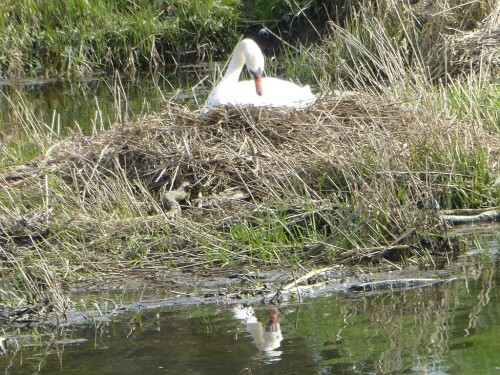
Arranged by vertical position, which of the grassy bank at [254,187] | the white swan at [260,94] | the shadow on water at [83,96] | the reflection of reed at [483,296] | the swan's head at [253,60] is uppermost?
the swan's head at [253,60]

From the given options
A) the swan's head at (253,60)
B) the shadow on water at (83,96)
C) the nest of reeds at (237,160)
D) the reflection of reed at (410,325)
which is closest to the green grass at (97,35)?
the shadow on water at (83,96)

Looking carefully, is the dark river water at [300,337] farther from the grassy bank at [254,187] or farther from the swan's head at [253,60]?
the swan's head at [253,60]

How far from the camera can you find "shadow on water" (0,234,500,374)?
4.54m

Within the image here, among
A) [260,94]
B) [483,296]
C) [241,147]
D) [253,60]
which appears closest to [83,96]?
[253,60]

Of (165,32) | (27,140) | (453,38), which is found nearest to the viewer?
(27,140)

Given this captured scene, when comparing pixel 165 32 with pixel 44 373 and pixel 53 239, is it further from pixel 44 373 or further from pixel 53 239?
pixel 44 373

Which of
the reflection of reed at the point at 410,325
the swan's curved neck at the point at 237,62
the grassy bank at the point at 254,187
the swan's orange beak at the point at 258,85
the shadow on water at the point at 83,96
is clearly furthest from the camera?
the shadow on water at the point at 83,96

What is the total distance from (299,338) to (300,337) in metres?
0.02

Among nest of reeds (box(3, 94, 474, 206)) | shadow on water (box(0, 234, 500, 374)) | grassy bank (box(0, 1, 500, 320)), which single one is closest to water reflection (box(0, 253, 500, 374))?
shadow on water (box(0, 234, 500, 374))

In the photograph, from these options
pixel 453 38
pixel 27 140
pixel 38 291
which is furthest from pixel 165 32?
pixel 38 291

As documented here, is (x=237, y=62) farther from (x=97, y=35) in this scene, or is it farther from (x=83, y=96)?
(x=97, y=35)

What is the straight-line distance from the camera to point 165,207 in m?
7.21

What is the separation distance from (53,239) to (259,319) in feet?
6.06

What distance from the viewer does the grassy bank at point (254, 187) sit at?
6.32 metres
